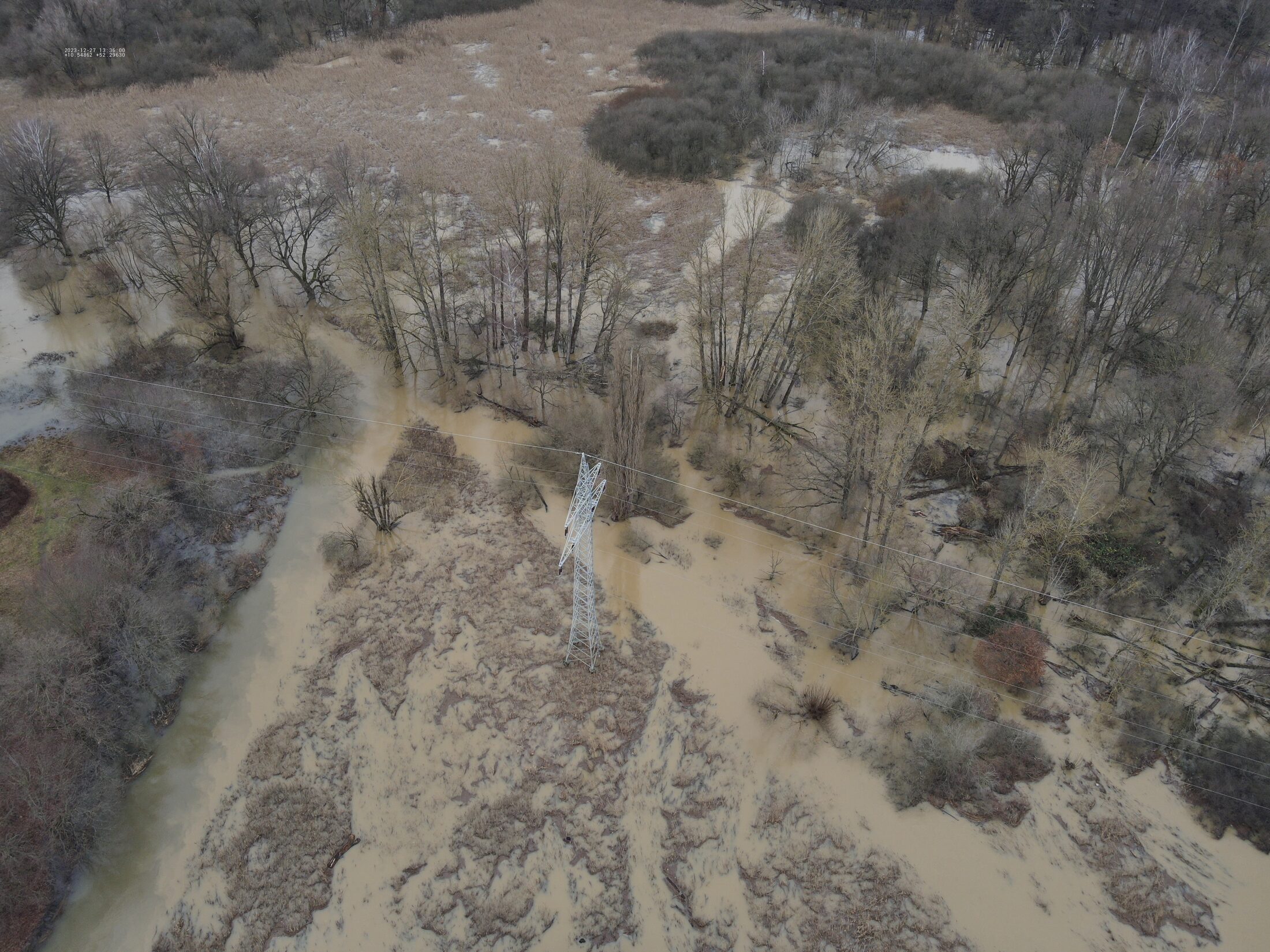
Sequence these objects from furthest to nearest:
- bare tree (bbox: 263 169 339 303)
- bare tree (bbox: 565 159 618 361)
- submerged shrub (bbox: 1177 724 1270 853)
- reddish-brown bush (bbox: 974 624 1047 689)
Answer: bare tree (bbox: 263 169 339 303) → bare tree (bbox: 565 159 618 361) → reddish-brown bush (bbox: 974 624 1047 689) → submerged shrub (bbox: 1177 724 1270 853)

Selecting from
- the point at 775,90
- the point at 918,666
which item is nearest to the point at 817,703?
the point at 918,666

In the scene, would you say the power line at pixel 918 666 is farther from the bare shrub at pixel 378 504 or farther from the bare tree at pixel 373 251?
the bare tree at pixel 373 251

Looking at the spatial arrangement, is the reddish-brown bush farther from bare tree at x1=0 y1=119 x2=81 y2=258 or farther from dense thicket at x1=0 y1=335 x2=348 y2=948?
bare tree at x1=0 y1=119 x2=81 y2=258

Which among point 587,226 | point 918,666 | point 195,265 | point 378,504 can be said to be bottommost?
point 918,666

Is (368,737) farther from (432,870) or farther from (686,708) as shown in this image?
(686,708)

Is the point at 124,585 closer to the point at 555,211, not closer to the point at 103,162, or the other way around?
the point at 555,211

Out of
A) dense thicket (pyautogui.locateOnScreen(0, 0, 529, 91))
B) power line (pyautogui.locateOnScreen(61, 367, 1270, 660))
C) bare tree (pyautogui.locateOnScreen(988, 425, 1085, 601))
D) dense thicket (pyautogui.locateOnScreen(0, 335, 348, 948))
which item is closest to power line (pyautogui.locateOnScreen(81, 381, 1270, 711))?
dense thicket (pyautogui.locateOnScreen(0, 335, 348, 948))

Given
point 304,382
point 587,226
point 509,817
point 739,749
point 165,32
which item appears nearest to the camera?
point 509,817
